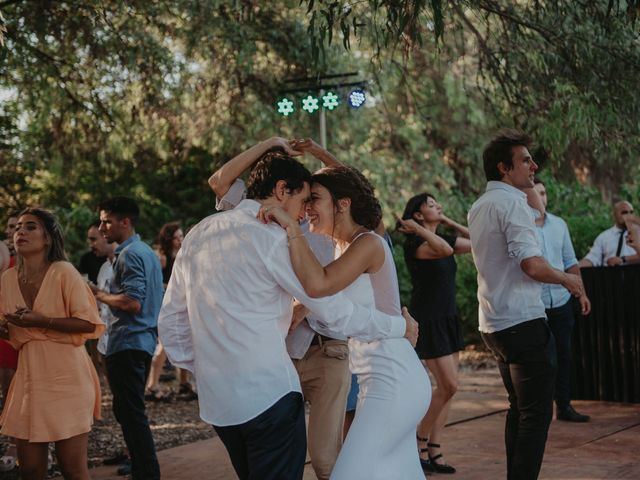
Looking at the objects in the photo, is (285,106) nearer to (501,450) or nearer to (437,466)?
(501,450)

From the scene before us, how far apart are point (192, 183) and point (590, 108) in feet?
46.5

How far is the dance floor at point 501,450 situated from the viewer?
6309 mm

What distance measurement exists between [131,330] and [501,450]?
2.93 meters

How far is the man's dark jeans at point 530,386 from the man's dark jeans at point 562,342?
3153 millimetres

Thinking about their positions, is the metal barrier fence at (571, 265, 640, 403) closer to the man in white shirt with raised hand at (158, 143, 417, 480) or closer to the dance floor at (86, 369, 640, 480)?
the dance floor at (86, 369, 640, 480)

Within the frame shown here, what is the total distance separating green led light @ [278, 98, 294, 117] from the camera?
12344mm

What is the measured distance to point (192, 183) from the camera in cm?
2222

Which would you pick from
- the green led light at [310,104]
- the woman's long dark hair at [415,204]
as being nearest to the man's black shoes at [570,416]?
the woman's long dark hair at [415,204]

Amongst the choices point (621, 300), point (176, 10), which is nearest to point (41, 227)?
point (621, 300)

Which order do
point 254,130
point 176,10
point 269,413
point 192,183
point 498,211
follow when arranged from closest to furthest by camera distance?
point 269,413 < point 498,211 < point 176,10 < point 254,130 < point 192,183

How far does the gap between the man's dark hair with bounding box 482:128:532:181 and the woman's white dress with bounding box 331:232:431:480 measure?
4.28ft

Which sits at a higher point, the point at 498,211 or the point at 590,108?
the point at 590,108

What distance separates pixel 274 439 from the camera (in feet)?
11.3

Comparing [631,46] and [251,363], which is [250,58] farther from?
[251,363]
